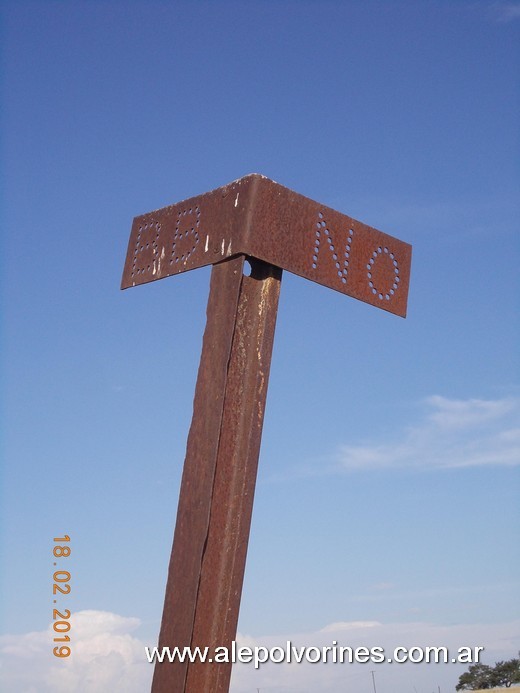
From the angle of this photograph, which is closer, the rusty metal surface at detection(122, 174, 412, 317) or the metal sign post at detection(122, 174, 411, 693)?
the metal sign post at detection(122, 174, 411, 693)

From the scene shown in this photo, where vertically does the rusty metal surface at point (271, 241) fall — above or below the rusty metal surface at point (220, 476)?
above

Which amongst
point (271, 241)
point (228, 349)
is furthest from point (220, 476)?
point (271, 241)

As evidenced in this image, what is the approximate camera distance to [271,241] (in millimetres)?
3510

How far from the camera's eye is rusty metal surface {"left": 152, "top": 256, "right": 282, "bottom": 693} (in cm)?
308

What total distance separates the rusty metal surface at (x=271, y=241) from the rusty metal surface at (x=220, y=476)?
121mm

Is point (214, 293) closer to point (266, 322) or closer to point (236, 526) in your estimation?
point (266, 322)

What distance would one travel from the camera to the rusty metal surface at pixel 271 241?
11.5 feet

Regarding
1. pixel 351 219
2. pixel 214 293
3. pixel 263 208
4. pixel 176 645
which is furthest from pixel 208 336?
pixel 176 645

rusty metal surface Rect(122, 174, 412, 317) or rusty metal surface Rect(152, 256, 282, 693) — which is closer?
rusty metal surface Rect(152, 256, 282, 693)

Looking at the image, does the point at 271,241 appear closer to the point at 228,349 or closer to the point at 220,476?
the point at 228,349

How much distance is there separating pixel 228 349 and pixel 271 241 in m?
0.50

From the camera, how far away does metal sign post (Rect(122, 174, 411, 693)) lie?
10.2 feet

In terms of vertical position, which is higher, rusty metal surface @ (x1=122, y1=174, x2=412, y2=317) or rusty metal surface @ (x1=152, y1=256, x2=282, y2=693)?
rusty metal surface @ (x1=122, y1=174, x2=412, y2=317)

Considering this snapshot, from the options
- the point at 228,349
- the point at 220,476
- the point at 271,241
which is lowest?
the point at 220,476
